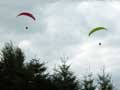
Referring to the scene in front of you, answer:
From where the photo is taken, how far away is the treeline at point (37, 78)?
53.7 metres

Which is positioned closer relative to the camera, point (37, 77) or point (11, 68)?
point (37, 77)

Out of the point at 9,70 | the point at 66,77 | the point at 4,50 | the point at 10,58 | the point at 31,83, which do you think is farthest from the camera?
the point at 4,50

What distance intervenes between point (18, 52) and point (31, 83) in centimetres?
1944

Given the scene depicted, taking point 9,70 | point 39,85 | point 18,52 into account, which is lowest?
point 39,85

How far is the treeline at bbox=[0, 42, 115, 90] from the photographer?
53.7 metres

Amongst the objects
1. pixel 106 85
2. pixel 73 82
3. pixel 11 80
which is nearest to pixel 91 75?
pixel 106 85

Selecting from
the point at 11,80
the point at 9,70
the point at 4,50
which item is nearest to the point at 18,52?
the point at 4,50

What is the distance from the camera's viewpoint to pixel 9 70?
6053cm

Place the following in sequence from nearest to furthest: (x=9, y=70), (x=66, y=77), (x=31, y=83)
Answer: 1. (x=31, y=83)
2. (x=66, y=77)
3. (x=9, y=70)

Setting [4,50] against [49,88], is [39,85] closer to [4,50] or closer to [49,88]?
[49,88]

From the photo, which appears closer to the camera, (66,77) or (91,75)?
(66,77)

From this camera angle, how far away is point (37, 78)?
5359 centimetres

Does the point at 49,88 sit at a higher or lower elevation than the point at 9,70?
lower

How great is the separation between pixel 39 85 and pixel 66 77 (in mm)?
4371
